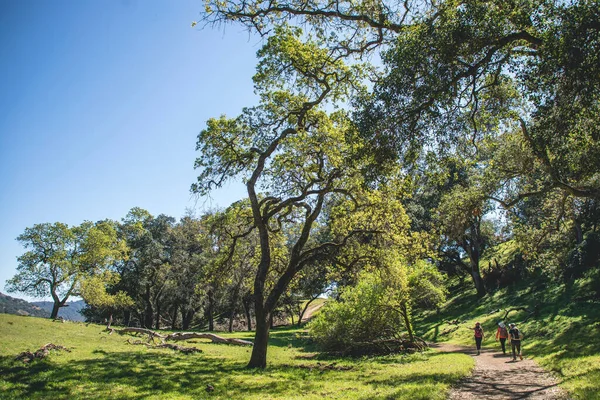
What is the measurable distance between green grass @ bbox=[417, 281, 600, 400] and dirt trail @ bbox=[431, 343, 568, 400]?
17.7 inches

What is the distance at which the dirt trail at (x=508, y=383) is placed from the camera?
389 inches

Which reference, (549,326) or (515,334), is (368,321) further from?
(549,326)

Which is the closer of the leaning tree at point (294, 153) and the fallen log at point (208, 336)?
the leaning tree at point (294, 153)

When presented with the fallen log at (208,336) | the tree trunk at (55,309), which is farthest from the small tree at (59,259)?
the fallen log at (208,336)

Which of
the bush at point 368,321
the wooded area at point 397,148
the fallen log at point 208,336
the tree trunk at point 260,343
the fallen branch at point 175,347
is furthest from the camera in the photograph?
the fallen log at point 208,336

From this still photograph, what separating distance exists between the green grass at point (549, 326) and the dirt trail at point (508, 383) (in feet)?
1.48

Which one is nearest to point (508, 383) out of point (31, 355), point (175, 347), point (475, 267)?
point (31, 355)

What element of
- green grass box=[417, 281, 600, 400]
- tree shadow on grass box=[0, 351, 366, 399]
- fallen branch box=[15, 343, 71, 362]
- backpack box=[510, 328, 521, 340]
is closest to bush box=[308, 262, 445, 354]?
backpack box=[510, 328, 521, 340]

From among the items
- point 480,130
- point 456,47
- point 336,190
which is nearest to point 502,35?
point 456,47

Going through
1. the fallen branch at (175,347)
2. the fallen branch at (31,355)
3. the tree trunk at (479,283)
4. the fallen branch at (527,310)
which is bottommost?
the fallen branch at (175,347)

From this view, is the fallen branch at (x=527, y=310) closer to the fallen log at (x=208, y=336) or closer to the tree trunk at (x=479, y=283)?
the tree trunk at (x=479, y=283)

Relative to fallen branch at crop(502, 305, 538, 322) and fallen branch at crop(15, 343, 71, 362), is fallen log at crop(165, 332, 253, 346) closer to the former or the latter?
fallen branch at crop(15, 343, 71, 362)

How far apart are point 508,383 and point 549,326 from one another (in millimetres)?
12778

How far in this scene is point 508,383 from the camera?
1183cm
